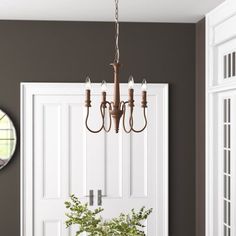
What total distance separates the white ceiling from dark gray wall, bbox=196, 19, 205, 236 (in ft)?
0.76

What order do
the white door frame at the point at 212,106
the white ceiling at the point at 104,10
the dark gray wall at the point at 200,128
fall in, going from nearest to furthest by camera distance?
1. the white ceiling at the point at 104,10
2. the white door frame at the point at 212,106
3. the dark gray wall at the point at 200,128

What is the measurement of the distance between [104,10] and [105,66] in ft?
2.10

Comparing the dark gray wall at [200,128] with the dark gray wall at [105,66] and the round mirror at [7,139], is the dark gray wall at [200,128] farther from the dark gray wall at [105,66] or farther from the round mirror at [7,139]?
the round mirror at [7,139]

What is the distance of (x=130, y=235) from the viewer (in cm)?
238

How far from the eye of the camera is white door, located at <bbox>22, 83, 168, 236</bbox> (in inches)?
186

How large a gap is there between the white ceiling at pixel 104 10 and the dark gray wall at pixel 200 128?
23 centimetres

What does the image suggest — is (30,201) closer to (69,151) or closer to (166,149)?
(69,151)

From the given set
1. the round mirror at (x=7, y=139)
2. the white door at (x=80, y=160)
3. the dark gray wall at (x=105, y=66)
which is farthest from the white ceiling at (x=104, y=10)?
the round mirror at (x=7, y=139)

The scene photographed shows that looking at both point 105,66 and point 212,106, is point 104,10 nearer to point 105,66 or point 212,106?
point 105,66

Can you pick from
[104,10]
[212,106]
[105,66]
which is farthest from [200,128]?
[104,10]

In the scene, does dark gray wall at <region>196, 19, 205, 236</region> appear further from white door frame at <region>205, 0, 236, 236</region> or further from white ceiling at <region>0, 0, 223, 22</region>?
white ceiling at <region>0, 0, 223, 22</region>

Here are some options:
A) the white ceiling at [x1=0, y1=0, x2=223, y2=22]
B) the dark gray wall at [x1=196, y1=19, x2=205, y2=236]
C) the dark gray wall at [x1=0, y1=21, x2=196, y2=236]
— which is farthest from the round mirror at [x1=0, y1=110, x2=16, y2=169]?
the dark gray wall at [x1=196, y1=19, x2=205, y2=236]

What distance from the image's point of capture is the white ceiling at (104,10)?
4039 millimetres

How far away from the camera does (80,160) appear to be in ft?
15.7
